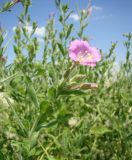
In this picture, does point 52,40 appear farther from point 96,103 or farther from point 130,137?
point 130,137

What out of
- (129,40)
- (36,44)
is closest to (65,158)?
(36,44)

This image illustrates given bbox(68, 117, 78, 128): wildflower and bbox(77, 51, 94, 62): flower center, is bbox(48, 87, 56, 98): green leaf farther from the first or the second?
bbox(68, 117, 78, 128): wildflower

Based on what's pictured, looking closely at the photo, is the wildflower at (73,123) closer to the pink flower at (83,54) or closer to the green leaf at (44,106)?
the pink flower at (83,54)

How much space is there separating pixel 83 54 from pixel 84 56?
0.02 meters

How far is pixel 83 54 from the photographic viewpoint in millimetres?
1706

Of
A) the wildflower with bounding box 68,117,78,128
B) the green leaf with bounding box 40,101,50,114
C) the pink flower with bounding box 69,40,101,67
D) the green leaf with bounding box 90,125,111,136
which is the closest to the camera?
the green leaf with bounding box 40,101,50,114

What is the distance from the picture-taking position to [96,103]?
9.04ft

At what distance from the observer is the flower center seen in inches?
63.9

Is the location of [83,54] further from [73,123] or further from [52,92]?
[73,123]

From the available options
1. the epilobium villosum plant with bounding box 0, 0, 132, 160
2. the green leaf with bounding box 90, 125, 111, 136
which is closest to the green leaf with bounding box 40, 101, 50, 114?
the epilobium villosum plant with bounding box 0, 0, 132, 160

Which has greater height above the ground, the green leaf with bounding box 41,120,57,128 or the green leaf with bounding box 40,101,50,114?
the green leaf with bounding box 40,101,50,114

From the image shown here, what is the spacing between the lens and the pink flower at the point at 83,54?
5.27 ft

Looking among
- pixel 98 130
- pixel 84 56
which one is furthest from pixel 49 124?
pixel 98 130

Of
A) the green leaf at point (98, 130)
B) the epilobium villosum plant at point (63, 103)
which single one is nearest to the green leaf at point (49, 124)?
the epilobium villosum plant at point (63, 103)
